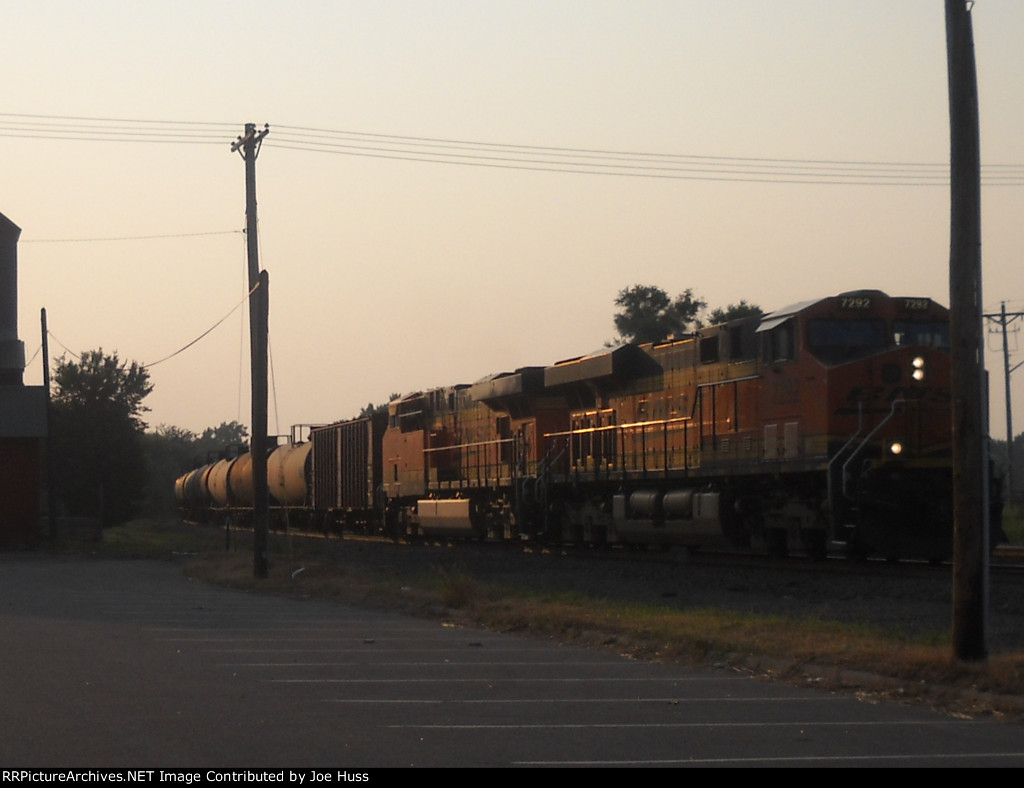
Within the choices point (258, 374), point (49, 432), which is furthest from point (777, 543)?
point (49, 432)

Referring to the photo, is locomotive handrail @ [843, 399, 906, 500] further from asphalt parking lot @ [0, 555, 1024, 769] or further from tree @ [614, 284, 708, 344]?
tree @ [614, 284, 708, 344]

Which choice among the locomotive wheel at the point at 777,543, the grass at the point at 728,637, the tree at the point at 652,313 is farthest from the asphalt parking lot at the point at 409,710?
the tree at the point at 652,313

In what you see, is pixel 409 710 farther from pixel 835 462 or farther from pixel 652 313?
pixel 652 313

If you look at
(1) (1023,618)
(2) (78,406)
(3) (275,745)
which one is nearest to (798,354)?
(1) (1023,618)

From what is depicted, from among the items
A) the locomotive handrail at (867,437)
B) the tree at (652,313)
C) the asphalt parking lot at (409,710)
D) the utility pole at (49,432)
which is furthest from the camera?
the tree at (652,313)

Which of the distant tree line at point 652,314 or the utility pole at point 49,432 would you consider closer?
the utility pole at point 49,432

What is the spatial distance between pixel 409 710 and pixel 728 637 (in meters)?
4.27

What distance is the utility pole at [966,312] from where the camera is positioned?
11.2 m

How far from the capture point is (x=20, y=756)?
763 centimetres

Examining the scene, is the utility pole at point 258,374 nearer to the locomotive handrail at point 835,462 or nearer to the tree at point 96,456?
the locomotive handrail at point 835,462

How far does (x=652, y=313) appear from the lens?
90.0 m

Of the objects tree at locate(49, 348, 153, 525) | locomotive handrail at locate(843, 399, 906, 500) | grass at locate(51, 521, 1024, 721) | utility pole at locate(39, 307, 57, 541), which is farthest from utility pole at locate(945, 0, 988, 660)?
tree at locate(49, 348, 153, 525)

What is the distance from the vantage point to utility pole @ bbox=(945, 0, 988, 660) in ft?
36.9

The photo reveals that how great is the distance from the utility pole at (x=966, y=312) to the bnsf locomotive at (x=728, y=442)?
30.8 feet
